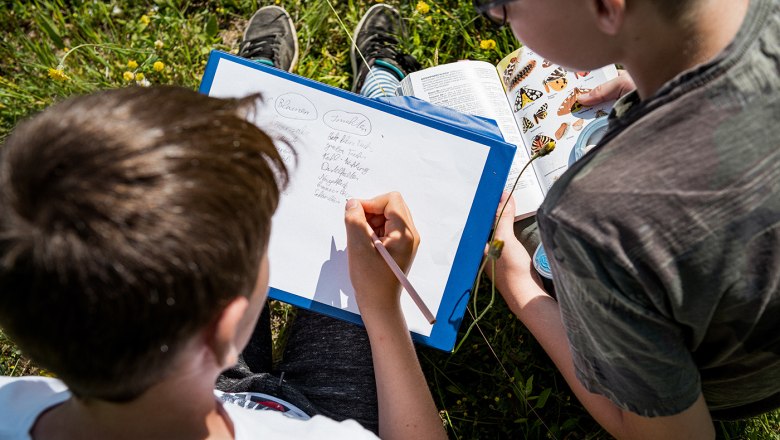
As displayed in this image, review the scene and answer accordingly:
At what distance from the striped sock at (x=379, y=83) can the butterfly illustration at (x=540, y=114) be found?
376 mm

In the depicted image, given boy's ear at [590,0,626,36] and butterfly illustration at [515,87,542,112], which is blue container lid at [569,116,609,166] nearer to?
butterfly illustration at [515,87,542,112]

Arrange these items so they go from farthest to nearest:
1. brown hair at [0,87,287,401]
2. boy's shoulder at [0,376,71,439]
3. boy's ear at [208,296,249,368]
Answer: boy's shoulder at [0,376,71,439] → boy's ear at [208,296,249,368] → brown hair at [0,87,287,401]

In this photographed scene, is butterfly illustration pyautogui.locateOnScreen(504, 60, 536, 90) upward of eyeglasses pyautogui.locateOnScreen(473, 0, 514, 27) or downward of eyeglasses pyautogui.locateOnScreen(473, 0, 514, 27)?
upward

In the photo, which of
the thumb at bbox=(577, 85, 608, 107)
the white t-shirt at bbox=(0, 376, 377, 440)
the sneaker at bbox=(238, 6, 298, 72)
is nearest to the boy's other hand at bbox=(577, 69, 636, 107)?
the thumb at bbox=(577, 85, 608, 107)

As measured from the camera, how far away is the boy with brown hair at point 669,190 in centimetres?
71

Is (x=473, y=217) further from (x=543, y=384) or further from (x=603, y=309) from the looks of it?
(x=543, y=384)

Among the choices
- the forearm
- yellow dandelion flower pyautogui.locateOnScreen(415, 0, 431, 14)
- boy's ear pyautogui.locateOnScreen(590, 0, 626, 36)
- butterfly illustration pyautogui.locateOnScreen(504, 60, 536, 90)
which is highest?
yellow dandelion flower pyautogui.locateOnScreen(415, 0, 431, 14)

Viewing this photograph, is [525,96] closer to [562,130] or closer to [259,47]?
[562,130]

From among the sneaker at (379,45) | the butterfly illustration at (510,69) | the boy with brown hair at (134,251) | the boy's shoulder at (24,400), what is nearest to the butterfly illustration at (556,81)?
the butterfly illustration at (510,69)

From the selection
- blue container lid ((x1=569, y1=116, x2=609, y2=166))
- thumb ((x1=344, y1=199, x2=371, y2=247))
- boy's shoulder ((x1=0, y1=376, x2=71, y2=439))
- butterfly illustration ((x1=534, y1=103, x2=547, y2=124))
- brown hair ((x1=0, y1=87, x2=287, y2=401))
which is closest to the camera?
brown hair ((x1=0, y1=87, x2=287, y2=401))

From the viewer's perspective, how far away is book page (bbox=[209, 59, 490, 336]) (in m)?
1.23

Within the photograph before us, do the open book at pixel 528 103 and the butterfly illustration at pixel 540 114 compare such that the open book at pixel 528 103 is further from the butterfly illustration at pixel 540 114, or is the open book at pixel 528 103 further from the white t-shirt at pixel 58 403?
the white t-shirt at pixel 58 403

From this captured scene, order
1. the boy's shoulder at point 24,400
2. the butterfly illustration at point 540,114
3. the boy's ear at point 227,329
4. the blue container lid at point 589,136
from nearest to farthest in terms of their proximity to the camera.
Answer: the boy's ear at point 227,329 < the boy's shoulder at point 24,400 < the blue container lid at point 589,136 < the butterfly illustration at point 540,114

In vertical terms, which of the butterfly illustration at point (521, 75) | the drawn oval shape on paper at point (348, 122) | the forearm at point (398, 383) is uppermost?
the butterfly illustration at point (521, 75)
